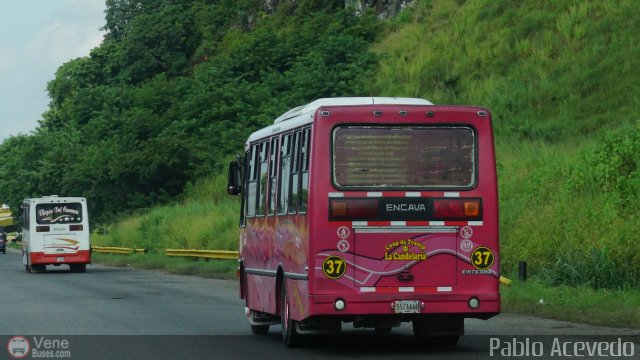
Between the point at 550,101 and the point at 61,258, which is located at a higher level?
the point at 550,101

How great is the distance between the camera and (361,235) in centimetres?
1570

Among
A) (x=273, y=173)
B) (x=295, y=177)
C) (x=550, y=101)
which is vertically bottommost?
(x=295, y=177)

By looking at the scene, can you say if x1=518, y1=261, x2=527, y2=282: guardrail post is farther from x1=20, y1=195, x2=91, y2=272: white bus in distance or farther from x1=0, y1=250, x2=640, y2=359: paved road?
x1=20, y1=195, x2=91, y2=272: white bus in distance

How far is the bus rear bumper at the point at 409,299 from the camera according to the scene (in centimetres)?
1548

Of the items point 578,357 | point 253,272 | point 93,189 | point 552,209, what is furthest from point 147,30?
point 578,357

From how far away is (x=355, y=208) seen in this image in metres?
15.7

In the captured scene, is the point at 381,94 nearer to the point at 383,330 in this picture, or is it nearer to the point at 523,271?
the point at 523,271

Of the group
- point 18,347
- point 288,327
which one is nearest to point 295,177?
point 288,327

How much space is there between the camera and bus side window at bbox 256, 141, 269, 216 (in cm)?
1886

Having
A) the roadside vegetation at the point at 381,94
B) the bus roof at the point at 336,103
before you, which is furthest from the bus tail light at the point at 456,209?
the roadside vegetation at the point at 381,94

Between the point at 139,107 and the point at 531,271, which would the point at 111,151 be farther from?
the point at 531,271

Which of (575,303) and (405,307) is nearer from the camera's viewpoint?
(405,307)

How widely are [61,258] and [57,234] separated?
3.54ft

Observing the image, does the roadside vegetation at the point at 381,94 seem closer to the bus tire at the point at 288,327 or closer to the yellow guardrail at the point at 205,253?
the yellow guardrail at the point at 205,253
